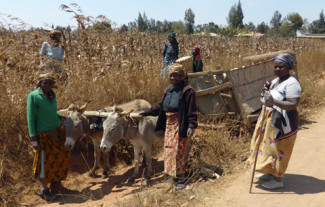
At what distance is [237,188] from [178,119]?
4.76ft

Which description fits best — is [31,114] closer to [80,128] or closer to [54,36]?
[80,128]

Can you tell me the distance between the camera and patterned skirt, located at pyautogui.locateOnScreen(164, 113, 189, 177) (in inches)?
160

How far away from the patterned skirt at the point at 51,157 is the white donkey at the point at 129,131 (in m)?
0.87

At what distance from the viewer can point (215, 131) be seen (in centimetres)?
541

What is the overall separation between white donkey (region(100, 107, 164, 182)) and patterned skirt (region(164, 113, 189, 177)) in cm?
55

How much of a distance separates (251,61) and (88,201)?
18.1 feet

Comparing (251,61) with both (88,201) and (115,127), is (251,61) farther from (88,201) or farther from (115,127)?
(88,201)

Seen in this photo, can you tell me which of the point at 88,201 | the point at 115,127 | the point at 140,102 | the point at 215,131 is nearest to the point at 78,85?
the point at 140,102

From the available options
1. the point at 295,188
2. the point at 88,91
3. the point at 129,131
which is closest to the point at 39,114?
the point at 129,131

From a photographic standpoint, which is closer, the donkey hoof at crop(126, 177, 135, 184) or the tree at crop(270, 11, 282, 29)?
the donkey hoof at crop(126, 177, 135, 184)

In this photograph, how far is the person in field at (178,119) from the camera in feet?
12.8

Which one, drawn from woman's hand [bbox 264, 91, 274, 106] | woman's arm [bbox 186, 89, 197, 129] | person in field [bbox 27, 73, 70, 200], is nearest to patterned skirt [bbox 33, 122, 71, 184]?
person in field [bbox 27, 73, 70, 200]

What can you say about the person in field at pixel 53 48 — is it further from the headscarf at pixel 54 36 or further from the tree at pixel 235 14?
the tree at pixel 235 14

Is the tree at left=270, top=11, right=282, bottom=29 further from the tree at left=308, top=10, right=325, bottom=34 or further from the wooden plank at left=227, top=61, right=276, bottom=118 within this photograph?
the wooden plank at left=227, top=61, right=276, bottom=118
